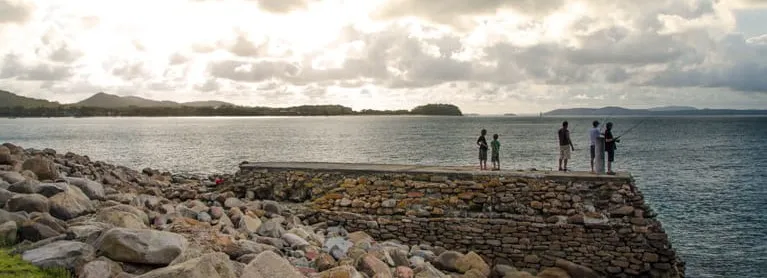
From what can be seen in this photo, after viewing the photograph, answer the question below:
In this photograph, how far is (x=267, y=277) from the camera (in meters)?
7.38

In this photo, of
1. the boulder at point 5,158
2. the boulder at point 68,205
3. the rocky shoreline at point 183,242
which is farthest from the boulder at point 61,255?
the boulder at point 5,158

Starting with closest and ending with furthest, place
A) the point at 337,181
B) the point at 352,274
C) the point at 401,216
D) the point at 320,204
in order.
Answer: the point at 352,274, the point at 401,216, the point at 320,204, the point at 337,181

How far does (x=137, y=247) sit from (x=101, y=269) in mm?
525

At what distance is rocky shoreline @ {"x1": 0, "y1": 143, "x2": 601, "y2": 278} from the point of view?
7.69 meters

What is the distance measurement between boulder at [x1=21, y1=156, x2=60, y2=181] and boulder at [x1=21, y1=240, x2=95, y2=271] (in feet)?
26.8

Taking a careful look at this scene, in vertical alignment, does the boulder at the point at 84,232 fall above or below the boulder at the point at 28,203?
below

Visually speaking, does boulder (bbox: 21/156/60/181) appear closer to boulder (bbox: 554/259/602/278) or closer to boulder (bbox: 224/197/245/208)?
boulder (bbox: 224/197/245/208)

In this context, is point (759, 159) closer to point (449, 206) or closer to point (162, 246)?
point (449, 206)

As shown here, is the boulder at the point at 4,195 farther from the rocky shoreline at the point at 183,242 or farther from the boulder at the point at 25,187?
the boulder at the point at 25,187

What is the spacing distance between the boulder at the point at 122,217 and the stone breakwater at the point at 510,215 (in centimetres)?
624

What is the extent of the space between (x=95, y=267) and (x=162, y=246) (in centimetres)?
88

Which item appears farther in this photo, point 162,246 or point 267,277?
point 162,246

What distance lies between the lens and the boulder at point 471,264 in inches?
520

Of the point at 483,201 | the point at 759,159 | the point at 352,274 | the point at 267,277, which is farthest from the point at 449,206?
the point at 759,159
